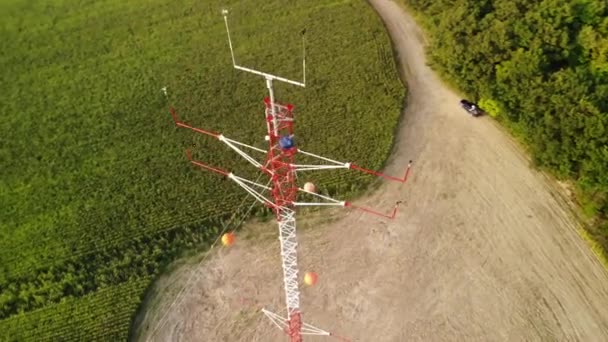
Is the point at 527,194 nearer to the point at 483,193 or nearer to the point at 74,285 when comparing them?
the point at 483,193

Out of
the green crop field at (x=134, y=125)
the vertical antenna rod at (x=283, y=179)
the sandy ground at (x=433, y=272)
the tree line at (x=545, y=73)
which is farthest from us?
the green crop field at (x=134, y=125)

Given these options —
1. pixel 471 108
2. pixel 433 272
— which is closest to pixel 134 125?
pixel 433 272

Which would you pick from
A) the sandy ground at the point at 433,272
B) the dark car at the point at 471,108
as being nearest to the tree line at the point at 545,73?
the dark car at the point at 471,108

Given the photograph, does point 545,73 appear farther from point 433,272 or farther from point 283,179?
point 283,179

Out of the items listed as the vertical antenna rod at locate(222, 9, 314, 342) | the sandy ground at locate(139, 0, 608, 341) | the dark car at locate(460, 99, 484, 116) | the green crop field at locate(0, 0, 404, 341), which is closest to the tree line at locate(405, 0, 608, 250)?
the dark car at locate(460, 99, 484, 116)

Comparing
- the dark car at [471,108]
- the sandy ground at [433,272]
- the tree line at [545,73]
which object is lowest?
the sandy ground at [433,272]

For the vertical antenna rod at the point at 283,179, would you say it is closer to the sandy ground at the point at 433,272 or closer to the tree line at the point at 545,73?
the sandy ground at the point at 433,272
